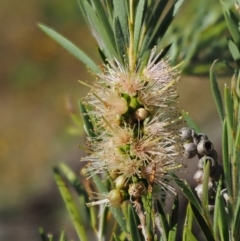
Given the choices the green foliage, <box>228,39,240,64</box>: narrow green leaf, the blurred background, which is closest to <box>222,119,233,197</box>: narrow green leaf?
the green foliage

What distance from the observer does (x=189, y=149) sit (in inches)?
19.2

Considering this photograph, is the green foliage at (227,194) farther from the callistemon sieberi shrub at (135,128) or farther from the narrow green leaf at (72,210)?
the narrow green leaf at (72,210)

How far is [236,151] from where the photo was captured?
1.51ft

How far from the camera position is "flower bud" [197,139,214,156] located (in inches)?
19.1

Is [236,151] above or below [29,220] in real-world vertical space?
above

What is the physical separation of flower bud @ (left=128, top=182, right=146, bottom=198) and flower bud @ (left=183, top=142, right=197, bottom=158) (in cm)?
5

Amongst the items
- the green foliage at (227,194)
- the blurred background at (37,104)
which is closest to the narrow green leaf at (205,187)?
the green foliage at (227,194)

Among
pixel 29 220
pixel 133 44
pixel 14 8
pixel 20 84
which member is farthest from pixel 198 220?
pixel 14 8

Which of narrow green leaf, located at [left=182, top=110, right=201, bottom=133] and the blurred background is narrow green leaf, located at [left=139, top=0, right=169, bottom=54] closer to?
narrow green leaf, located at [left=182, top=110, right=201, bottom=133]

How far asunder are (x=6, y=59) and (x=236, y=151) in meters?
4.72

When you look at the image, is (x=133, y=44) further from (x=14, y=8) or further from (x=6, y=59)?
(x=14, y=8)

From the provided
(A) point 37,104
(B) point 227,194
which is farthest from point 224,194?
(A) point 37,104

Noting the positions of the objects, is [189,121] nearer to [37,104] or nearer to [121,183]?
[121,183]

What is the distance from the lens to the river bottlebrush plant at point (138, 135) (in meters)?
0.47
